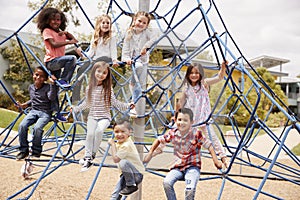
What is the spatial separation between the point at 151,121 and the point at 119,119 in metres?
0.48

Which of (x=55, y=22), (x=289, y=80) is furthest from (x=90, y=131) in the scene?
(x=289, y=80)

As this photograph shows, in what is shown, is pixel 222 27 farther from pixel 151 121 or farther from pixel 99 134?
pixel 99 134

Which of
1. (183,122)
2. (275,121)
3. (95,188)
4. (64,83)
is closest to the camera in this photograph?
(183,122)

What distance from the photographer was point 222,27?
3.01 meters

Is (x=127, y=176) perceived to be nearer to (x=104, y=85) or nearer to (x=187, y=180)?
(x=187, y=180)

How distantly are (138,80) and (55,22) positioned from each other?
0.80 meters

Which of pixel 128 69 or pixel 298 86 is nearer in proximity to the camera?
pixel 128 69

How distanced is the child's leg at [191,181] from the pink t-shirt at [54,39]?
3.98 feet

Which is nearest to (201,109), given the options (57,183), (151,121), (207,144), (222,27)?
(207,144)

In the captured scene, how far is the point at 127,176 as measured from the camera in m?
2.41

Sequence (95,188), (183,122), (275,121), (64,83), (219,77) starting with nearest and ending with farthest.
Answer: (183,122) < (219,77) < (64,83) < (95,188) < (275,121)

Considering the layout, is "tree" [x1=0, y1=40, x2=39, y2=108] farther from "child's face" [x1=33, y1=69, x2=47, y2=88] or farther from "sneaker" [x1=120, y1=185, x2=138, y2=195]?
"sneaker" [x1=120, y1=185, x2=138, y2=195]

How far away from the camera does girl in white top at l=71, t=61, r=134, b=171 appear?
2291 mm

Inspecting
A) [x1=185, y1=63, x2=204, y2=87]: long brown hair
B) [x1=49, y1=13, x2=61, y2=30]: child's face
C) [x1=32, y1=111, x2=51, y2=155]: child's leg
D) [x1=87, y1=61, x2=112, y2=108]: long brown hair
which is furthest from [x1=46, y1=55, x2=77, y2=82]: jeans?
[x1=185, y1=63, x2=204, y2=87]: long brown hair
